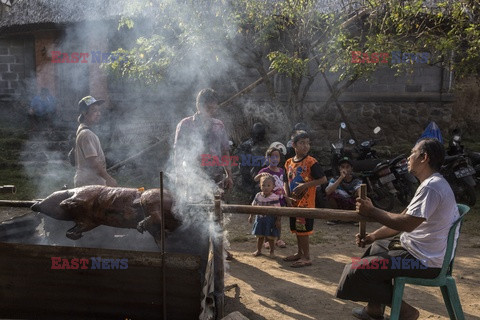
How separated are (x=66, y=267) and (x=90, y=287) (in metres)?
0.25

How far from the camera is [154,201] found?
12.3 feet

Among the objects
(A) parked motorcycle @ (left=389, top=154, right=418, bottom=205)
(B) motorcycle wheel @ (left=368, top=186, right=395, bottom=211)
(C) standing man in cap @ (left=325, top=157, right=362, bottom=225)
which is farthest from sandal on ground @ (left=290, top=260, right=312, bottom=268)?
(A) parked motorcycle @ (left=389, top=154, right=418, bottom=205)

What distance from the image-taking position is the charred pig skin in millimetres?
3803

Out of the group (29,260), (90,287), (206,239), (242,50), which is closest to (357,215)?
(206,239)

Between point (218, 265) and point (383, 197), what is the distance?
5565mm

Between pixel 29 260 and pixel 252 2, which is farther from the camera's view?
pixel 252 2

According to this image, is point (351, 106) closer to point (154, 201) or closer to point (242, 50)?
point (242, 50)

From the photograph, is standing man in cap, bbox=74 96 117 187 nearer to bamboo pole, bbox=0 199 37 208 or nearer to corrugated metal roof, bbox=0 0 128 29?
bamboo pole, bbox=0 199 37 208

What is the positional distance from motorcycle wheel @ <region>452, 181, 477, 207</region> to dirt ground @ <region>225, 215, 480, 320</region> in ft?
5.98

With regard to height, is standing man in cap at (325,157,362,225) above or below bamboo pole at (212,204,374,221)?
below

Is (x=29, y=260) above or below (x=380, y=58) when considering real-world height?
below

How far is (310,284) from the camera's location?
512 centimetres

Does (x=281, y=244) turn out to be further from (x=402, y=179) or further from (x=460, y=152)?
(x=460, y=152)
